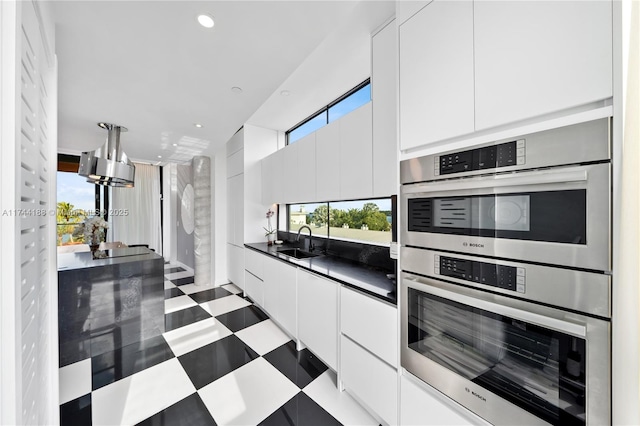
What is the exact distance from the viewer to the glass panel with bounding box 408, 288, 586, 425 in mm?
810

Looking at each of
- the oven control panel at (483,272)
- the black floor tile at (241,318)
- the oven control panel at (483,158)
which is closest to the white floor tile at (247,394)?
the black floor tile at (241,318)

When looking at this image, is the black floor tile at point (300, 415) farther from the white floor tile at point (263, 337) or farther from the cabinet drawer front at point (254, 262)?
the cabinet drawer front at point (254, 262)

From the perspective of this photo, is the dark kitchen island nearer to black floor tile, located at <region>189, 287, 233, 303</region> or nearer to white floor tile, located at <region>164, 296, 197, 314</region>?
white floor tile, located at <region>164, 296, 197, 314</region>

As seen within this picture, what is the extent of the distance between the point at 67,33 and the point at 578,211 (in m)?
2.64

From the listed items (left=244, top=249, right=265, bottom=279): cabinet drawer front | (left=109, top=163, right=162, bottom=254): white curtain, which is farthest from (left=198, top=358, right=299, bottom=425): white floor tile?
(left=109, top=163, right=162, bottom=254): white curtain

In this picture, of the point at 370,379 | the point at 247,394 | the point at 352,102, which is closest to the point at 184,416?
the point at 247,394

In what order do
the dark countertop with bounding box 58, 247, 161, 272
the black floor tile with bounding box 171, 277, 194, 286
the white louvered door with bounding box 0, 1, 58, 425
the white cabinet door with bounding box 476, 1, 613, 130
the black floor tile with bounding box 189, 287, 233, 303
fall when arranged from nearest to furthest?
the white louvered door with bounding box 0, 1, 58, 425
the white cabinet door with bounding box 476, 1, 613, 130
the dark countertop with bounding box 58, 247, 161, 272
the black floor tile with bounding box 189, 287, 233, 303
the black floor tile with bounding box 171, 277, 194, 286

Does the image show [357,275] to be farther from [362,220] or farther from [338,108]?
[338,108]

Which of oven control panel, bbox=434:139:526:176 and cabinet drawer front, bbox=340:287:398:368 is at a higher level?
oven control panel, bbox=434:139:526:176

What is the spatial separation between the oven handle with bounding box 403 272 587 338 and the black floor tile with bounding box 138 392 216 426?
156 cm

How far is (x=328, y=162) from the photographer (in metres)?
2.39

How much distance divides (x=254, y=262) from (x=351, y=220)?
144 centimetres

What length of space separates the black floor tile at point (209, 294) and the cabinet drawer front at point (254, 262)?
73 cm

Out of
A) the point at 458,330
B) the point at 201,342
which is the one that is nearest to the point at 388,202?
the point at 458,330
